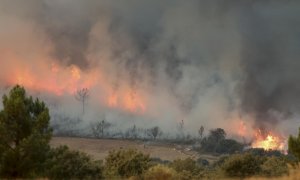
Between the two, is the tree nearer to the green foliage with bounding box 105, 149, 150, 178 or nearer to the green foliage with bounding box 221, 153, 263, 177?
the green foliage with bounding box 105, 149, 150, 178

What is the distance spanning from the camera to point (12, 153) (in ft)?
180

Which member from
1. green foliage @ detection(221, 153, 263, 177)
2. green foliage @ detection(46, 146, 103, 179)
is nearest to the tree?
green foliage @ detection(46, 146, 103, 179)

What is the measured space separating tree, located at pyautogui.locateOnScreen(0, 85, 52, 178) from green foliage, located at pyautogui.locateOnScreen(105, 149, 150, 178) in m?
40.0

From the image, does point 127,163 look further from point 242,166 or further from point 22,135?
point 22,135

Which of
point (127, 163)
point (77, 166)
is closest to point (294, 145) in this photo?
point (77, 166)

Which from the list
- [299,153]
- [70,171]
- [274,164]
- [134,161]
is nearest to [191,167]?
[274,164]

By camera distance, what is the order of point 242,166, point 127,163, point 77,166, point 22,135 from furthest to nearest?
point 127,163, point 242,166, point 77,166, point 22,135

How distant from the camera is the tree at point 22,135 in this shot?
55.1m

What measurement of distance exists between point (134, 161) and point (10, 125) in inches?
1995

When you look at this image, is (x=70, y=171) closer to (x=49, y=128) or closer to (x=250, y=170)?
(x=49, y=128)

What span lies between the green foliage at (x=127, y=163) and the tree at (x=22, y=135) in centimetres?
3998

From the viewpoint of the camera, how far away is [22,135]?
5847 centimetres

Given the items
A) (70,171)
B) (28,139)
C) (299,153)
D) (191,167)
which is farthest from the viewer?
(191,167)

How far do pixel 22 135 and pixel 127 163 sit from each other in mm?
49070
